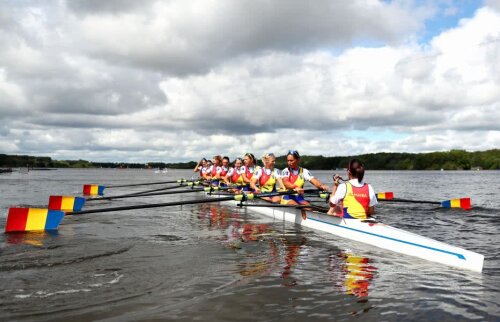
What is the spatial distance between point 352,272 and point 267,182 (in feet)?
30.0

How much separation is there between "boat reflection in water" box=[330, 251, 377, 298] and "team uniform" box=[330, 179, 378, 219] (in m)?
1.20

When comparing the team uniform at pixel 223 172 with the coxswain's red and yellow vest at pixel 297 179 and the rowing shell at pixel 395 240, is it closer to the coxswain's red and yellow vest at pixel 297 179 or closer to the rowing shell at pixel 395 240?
the coxswain's red and yellow vest at pixel 297 179

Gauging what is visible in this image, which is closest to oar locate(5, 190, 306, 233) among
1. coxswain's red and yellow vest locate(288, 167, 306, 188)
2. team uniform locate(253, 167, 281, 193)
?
coxswain's red and yellow vest locate(288, 167, 306, 188)

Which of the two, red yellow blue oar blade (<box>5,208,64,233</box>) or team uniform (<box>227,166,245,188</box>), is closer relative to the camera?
red yellow blue oar blade (<box>5,208,64,233</box>)

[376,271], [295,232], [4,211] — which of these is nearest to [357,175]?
[376,271]

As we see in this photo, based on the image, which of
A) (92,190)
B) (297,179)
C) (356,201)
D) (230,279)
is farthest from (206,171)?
(230,279)

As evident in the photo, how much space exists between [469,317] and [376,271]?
2253mm

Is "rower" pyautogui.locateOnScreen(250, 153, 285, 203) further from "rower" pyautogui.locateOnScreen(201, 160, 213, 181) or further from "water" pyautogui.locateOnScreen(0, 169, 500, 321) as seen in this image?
"rower" pyautogui.locateOnScreen(201, 160, 213, 181)

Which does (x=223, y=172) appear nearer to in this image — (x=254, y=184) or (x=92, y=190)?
(x=254, y=184)

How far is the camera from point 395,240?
8656mm

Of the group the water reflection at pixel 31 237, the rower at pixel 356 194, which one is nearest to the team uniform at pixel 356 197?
the rower at pixel 356 194

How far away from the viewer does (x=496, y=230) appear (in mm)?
12547

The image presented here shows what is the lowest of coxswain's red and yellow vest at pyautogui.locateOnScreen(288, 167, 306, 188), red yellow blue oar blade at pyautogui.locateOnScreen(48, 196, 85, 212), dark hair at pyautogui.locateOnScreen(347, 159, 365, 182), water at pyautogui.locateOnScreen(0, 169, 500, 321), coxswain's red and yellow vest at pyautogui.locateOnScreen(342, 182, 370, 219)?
water at pyautogui.locateOnScreen(0, 169, 500, 321)

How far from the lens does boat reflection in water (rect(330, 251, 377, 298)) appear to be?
6.31 m
